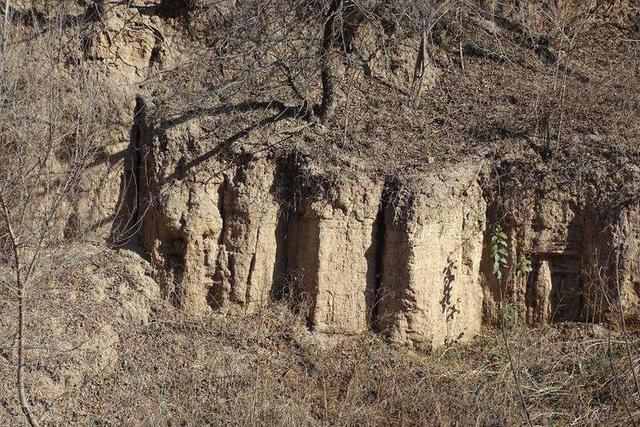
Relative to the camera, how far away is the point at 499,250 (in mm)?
9727

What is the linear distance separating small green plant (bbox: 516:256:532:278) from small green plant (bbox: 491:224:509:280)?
150 mm

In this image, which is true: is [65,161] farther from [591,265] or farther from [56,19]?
[591,265]

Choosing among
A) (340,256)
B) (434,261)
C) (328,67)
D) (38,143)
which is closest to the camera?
(38,143)

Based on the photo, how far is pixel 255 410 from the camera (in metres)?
8.31

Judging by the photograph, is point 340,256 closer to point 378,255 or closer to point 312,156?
point 378,255

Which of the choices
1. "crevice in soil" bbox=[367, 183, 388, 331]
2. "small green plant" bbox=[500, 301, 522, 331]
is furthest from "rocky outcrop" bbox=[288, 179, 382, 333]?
"small green plant" bbox=[500, 301, 522, 331]

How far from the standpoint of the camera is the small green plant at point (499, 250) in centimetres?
964

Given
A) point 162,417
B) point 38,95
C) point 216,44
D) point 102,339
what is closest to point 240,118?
point 216,44

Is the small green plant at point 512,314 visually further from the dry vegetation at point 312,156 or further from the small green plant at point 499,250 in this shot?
the small green plant at point 499,250

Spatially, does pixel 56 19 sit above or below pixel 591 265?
above

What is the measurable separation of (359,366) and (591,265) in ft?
8.68

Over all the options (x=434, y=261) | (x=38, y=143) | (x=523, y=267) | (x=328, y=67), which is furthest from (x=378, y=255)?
(x=38, y=143)

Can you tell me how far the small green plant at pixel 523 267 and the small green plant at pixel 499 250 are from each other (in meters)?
0.15

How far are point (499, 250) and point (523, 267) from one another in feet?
1.00
